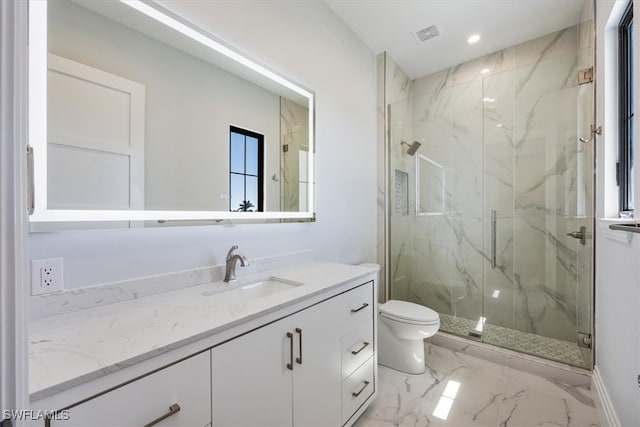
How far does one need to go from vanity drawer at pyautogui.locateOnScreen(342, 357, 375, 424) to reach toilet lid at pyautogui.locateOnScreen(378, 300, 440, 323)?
0.48m

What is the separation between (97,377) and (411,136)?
10.0ft

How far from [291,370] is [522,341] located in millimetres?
2268

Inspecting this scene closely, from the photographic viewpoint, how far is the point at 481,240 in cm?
270

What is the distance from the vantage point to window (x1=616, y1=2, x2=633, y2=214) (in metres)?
1.49

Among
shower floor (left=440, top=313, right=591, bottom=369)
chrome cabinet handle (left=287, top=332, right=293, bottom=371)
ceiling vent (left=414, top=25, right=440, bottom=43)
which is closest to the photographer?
chrome cabinet handle (left=287, top=332, right=293, bottom=371)

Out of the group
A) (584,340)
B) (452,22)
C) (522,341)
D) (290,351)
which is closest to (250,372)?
(290,351)

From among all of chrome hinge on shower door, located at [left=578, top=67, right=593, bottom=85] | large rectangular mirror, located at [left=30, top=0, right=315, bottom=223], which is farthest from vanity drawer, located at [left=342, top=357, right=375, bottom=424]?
chrome hinge on shower door, located at [left=578, top=67, right=593, bottom=85]

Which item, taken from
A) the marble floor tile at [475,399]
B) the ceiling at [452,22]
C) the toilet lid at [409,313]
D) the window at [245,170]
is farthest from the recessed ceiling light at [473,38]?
the marble floor tile at [475,399]

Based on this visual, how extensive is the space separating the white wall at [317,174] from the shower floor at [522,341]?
1000mm

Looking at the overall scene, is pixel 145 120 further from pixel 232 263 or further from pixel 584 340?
pixel 584 340

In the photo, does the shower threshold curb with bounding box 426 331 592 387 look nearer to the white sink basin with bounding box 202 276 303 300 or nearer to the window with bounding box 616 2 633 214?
the window with bounding box 616 2 633 214

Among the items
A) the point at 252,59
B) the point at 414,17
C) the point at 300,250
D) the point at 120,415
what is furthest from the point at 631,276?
the point at 414,17

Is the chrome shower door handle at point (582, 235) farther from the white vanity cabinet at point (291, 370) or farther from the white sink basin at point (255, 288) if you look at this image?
the white sink basin at point (255, 288)

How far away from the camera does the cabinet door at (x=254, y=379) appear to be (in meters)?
0.86
